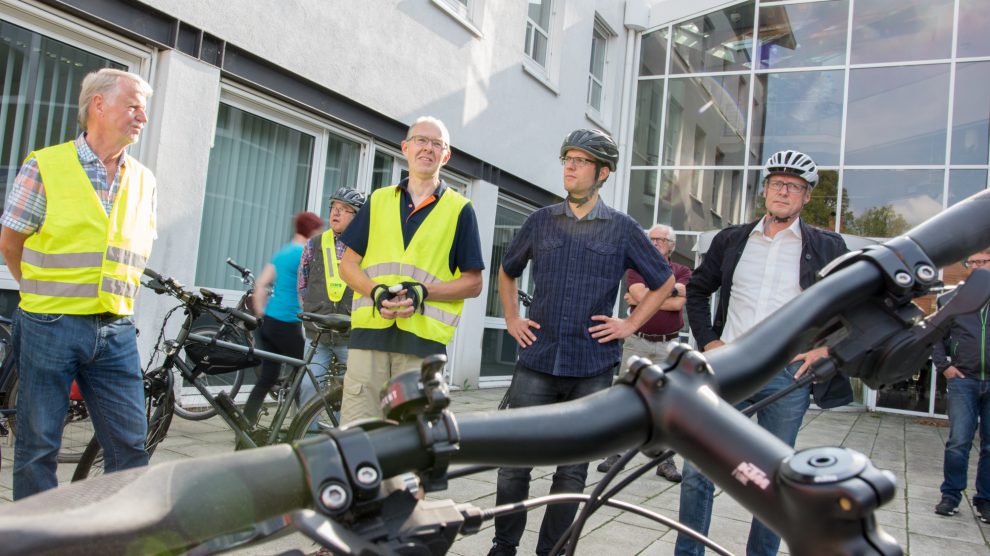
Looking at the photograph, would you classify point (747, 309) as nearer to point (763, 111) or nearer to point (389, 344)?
point (389, 344)

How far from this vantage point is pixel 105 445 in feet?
11.2

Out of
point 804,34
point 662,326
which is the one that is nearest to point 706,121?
point 804,34

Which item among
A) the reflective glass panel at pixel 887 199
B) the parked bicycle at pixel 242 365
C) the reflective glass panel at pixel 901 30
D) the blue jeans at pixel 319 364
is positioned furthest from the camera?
the reflective glass panel at pixel 901 30

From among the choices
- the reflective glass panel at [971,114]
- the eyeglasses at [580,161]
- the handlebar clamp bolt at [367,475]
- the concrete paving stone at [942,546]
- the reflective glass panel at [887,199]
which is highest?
the reflective glass panel at [971,114]

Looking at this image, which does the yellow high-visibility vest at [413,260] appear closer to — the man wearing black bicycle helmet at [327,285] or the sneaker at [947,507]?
the man wearing black bicycle helmet at [327,285]

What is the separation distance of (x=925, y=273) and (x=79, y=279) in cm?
328

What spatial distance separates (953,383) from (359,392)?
5.00 metres

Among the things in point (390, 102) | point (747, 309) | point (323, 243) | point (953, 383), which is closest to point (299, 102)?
point (390, 102)

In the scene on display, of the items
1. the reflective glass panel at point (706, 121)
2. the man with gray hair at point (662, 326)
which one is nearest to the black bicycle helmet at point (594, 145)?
the man with gray hair at point (662, 326)

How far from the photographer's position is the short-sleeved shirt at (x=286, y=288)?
599cm

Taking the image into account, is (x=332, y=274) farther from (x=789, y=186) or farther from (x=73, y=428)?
(x=789, y=186)

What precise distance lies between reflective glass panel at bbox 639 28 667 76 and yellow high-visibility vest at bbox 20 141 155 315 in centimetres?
1401

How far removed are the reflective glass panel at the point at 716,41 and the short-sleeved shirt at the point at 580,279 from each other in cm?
1265

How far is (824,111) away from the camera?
14.4m
